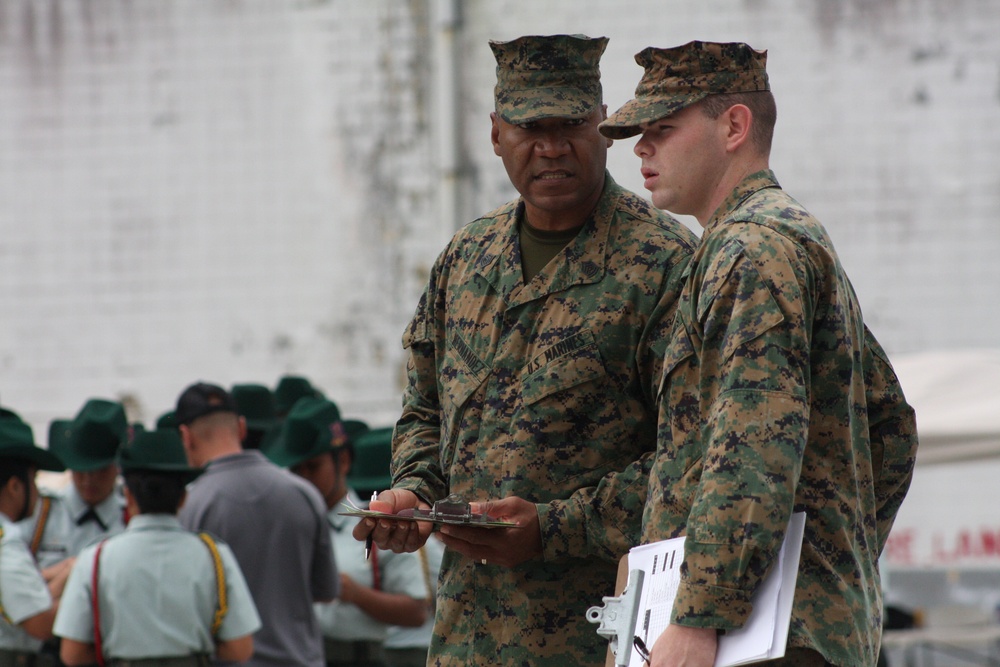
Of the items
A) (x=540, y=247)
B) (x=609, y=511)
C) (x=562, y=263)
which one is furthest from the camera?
(x=540, y=247)

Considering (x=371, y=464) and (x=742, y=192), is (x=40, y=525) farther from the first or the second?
(x=742, y=192)

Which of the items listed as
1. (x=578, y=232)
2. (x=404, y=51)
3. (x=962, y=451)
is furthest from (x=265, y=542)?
(x=404, y=51)

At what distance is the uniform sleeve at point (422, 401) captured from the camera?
365 centimetres

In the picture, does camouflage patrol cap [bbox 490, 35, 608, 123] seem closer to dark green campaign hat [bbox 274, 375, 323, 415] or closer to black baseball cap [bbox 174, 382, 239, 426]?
black baseball cap [bbox 174, 382, 239, 426]

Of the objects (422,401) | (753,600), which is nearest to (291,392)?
(422,401)

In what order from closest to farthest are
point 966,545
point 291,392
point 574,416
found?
1. point 574,416
2. point 291,392
3. point 966,545

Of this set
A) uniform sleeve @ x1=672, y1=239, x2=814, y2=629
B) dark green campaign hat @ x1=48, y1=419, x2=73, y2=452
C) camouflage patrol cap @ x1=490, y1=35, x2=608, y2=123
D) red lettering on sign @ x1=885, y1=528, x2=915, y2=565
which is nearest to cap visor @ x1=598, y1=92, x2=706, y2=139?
uniform sleeve @ x1=672, y1=239, x2=814, y2=629

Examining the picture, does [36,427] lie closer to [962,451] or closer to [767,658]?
[962,451]

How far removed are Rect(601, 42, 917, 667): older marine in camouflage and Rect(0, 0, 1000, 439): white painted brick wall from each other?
358 inches

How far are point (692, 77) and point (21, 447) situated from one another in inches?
170

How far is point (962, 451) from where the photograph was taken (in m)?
7.62

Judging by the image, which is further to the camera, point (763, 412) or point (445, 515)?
point (445, 515)

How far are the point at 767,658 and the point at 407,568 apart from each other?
4251mm

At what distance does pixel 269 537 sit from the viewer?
6012 mm
